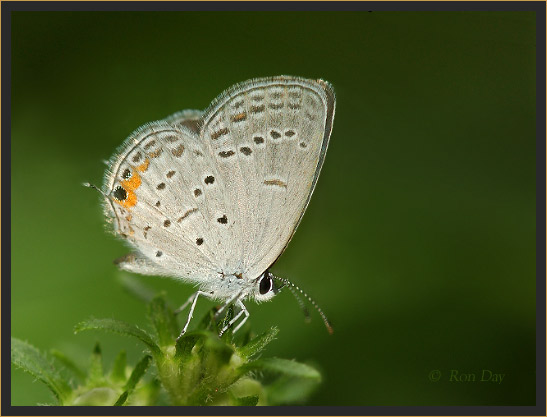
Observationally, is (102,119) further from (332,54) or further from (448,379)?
(448,379)

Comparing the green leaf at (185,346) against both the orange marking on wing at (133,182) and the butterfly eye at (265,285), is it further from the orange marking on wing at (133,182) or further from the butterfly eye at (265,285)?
the orange marking on wing at (133,182)

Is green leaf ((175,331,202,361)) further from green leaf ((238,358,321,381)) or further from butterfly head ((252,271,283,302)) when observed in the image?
butterfly head ((252,271,283,302))

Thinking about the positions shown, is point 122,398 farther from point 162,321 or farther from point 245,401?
point 245,401

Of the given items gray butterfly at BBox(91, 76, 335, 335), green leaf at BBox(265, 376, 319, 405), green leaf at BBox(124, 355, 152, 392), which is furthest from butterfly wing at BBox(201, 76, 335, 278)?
green leaf at BBox(124, 355, 152, 392)

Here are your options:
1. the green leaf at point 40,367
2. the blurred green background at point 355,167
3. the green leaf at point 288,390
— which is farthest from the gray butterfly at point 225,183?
the blurred green background at point 355,167

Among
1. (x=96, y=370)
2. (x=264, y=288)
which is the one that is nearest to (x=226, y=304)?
(x=264, y=288)
